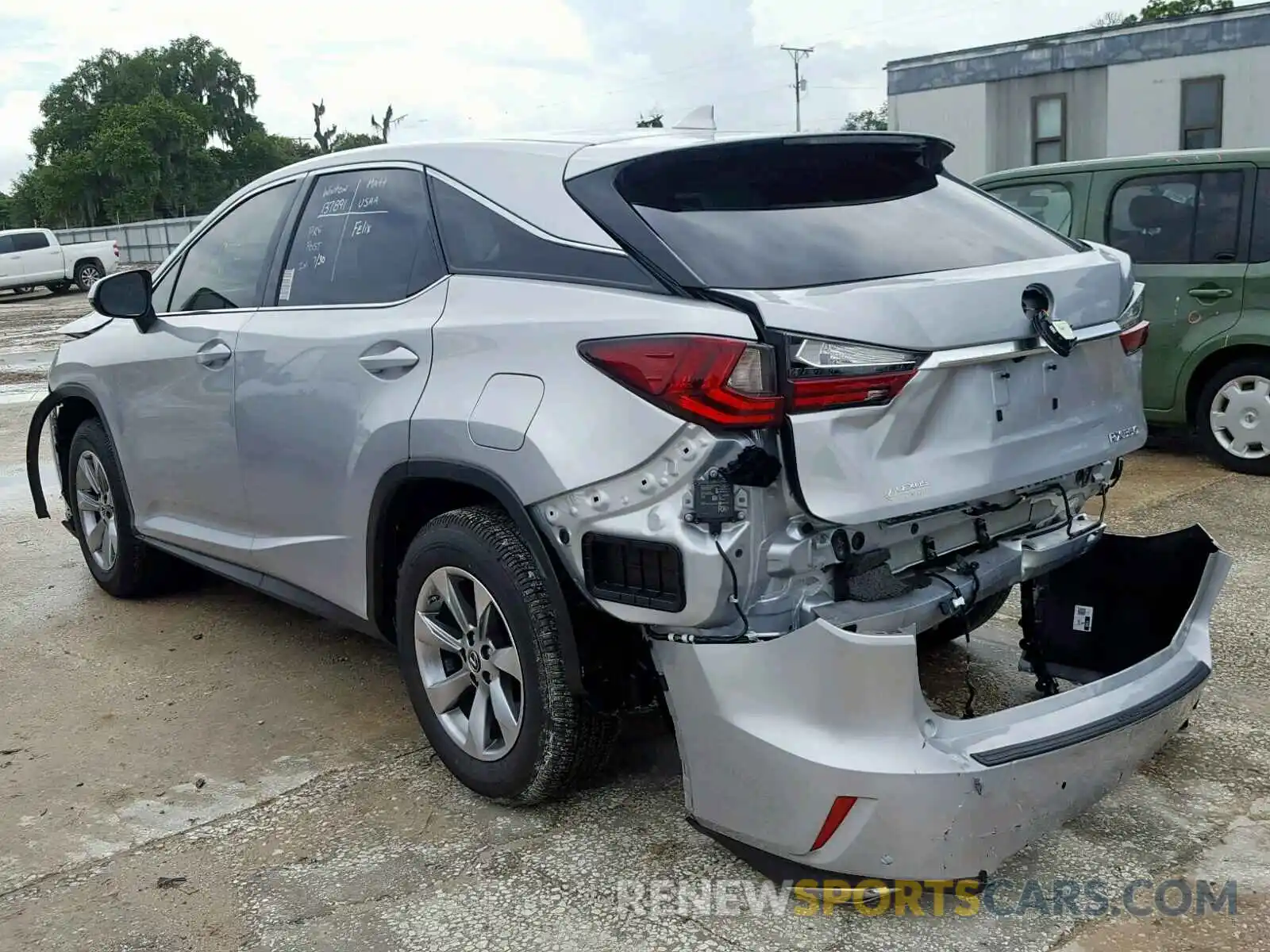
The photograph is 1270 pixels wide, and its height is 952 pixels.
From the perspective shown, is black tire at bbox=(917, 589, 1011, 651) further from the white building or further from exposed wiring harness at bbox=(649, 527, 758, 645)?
the white building

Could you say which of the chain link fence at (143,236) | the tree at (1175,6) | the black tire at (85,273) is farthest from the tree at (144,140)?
the tree at (1175,6)

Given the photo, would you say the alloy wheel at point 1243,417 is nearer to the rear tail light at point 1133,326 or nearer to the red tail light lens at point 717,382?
the rear tail light at point 1133,326

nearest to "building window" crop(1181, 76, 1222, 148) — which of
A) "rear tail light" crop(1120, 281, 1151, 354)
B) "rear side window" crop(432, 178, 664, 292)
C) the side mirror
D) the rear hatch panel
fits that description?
"rear tail light" crop(1120, 281, 1151, 354)

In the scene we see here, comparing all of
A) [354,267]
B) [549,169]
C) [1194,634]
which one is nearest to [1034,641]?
[1194,634]

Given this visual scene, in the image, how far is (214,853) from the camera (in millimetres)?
3195

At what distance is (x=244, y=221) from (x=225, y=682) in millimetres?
1612

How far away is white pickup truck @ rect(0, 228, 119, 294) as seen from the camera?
93.8ft

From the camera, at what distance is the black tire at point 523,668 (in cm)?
298

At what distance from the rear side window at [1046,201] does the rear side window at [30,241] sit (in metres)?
27.0

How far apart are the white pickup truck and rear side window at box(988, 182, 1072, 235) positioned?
2568 cm

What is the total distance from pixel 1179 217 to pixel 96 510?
18.6 feet

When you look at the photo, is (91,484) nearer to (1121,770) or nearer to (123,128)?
(1121,770)

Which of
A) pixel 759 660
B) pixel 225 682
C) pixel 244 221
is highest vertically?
pixel 244 221

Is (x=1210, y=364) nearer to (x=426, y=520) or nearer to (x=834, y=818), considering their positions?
(x=426, y=520)
